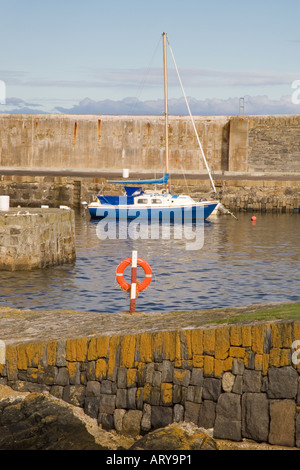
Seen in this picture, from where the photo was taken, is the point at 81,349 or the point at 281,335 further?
the point at 81,349

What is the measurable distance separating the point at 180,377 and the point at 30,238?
41.7ft

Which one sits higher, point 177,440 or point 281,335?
point 281,335

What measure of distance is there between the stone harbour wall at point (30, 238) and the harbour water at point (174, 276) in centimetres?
39

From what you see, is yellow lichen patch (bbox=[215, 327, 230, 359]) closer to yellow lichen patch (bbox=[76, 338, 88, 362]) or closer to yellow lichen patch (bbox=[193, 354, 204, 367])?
yellow lichen patch (bbox=[193, 354, 204, 367])

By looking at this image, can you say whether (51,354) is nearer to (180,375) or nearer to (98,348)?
(98,348)

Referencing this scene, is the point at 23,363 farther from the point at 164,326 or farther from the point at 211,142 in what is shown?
the point at 211,142

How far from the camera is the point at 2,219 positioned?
19.8 metres

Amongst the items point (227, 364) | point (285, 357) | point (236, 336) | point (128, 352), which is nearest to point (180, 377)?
point (227, 364)

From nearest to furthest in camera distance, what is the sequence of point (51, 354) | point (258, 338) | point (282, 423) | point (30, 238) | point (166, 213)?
point (282, 423) < point (258, 338) < point (51, 354) < point (30, 238) < point (166, 213)

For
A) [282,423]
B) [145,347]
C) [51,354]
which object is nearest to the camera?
[282,423]

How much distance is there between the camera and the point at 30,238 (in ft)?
66.1

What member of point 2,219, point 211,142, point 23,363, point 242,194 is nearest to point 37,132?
point 211,142

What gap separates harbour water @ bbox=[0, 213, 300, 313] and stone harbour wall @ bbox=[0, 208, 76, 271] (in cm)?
39

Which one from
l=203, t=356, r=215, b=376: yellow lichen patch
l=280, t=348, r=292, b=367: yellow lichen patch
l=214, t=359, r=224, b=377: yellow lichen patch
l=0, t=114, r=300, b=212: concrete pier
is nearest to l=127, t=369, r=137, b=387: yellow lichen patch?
l=203, t=356, r=215, b=376: yellow lichen patch
